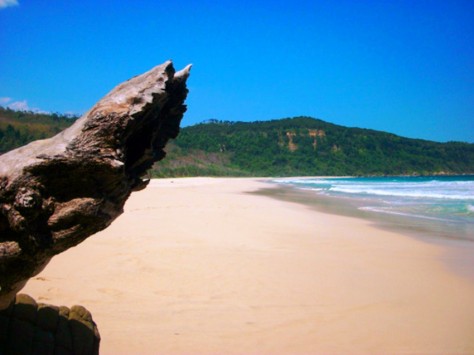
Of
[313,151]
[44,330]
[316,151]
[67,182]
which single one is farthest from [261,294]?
[316,151]

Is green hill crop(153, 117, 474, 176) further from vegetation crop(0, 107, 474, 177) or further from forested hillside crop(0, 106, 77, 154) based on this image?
forested hillside crop(0, 106, 77, 154)

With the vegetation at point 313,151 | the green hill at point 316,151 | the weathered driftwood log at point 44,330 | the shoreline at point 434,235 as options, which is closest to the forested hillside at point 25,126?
the vegetation at point 313,151

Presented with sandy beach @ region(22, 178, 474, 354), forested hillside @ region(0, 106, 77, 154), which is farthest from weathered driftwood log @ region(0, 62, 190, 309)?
forested hillside @ region(0, 106, 77, 154)

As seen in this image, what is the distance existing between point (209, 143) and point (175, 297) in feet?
420

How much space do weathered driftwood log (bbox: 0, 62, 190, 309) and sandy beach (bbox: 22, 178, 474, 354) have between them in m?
1.74

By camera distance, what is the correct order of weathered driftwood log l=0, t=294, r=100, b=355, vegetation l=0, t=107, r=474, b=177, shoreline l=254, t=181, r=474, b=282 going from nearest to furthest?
weathered driftwood log l=0, t=294, r=100, b=355 → shoreline l=254, t=181, r=474, b=282 → vegetation l=0, t=107, r=474, b=177

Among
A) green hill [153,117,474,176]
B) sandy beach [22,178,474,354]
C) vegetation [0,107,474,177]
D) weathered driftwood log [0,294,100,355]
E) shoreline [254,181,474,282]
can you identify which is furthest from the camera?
green hill [153,117,474,176]

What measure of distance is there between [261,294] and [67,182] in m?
3.61

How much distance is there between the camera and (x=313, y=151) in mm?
140000

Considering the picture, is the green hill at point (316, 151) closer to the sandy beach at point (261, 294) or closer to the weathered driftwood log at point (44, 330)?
the sandy beach at point (261, 294)

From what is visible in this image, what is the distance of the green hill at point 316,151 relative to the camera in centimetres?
12506

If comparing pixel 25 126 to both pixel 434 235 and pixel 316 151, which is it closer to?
pixel 434 235

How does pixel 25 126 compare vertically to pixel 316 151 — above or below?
below

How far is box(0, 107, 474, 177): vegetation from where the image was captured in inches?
4860
